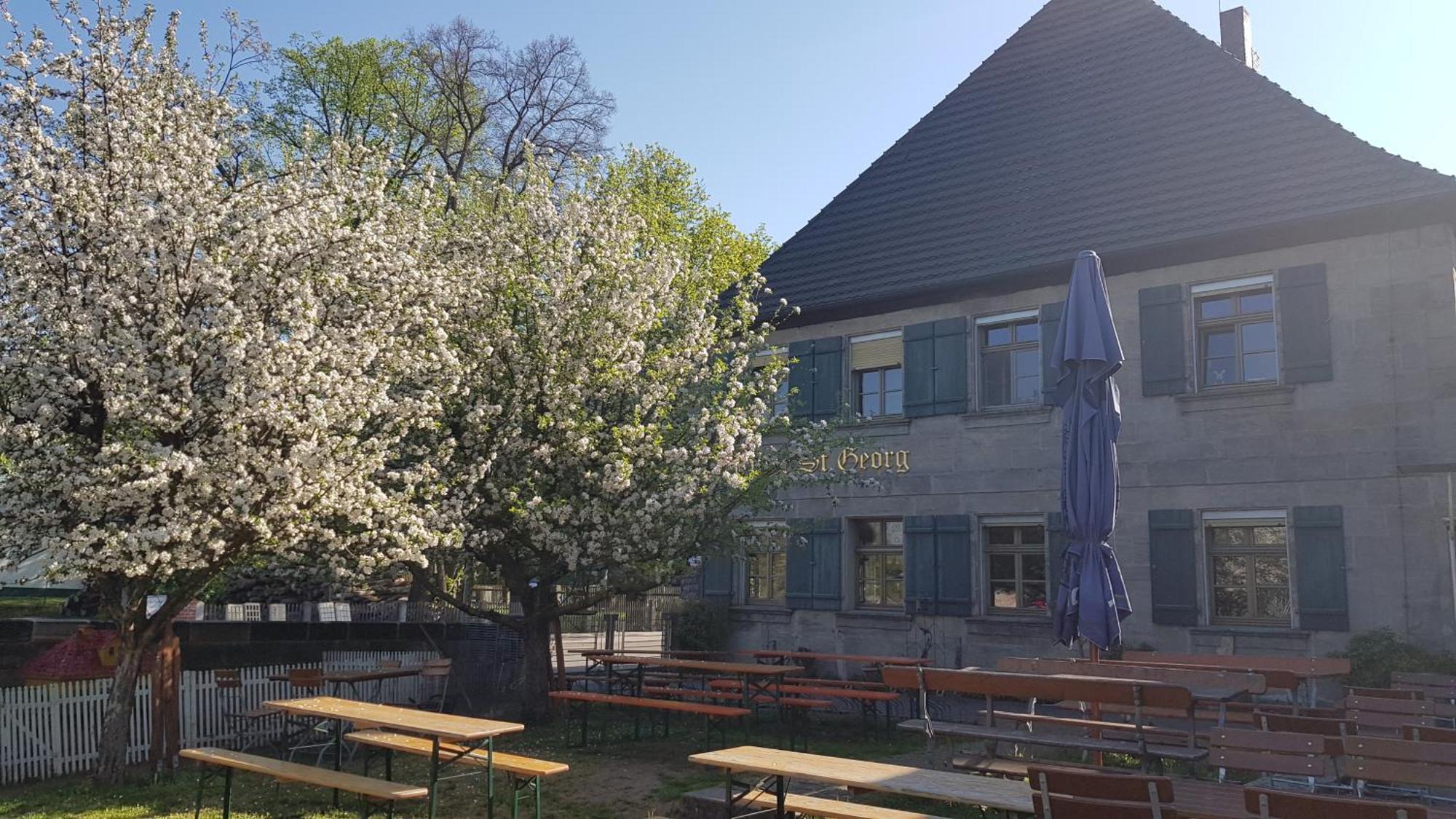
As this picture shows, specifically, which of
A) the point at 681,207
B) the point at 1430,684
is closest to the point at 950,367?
the point at 1430,684

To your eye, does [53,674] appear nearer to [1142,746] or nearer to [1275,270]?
[1142,746]

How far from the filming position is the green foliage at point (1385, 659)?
12.2 m

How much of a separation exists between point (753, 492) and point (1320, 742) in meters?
8.20

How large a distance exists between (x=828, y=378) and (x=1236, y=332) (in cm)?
609

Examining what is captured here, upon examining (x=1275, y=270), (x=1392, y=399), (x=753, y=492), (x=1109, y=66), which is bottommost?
(x=753, y=492)

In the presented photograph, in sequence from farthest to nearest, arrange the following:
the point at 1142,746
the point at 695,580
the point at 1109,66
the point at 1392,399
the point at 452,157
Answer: the point at 452,157, the point at 695,580, the point at 1109,66, the point at 1392,399, the point at 1142,746

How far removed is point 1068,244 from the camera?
1609cm

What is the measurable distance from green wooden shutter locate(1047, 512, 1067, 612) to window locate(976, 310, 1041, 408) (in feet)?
5.63

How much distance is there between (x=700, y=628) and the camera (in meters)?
18.5

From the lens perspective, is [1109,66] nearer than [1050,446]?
No

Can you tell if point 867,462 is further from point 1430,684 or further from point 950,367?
point 1430,684

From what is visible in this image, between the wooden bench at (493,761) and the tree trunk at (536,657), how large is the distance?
3396 mm

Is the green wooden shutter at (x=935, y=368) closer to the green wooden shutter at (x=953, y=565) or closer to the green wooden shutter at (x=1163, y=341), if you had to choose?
the green wooden shutter at (x=953, y=565)

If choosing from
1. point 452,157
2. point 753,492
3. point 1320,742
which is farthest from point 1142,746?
point 452,157
